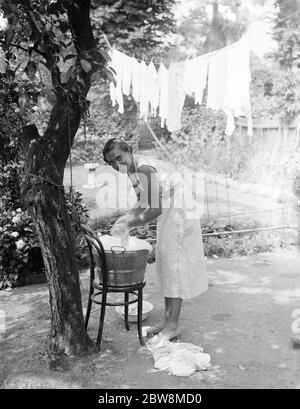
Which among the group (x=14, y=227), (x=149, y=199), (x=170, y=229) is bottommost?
(x=14, y=227)

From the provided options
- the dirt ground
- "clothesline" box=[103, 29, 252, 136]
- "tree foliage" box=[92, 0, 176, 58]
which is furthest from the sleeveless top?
"tree foliage" box=[92, 0, 176, 58]

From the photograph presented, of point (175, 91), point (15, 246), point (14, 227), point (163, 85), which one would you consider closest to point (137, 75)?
point (163, 85)

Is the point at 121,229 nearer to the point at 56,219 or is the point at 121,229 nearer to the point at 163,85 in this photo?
the point at 56,219

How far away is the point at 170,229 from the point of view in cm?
344

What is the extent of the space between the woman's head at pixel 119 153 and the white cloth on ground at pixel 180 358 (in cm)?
127

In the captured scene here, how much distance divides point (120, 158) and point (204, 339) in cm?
151

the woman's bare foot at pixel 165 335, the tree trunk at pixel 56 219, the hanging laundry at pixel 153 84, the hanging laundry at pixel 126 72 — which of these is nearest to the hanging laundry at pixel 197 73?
the hanging laundry at pixel 153 84

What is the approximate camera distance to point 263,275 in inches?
203

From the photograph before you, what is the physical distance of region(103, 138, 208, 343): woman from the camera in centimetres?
331

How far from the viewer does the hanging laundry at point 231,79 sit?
507 centimetres

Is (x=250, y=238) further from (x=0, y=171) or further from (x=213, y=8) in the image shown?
(x=213, y=8)

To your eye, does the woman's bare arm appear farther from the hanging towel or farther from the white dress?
the hanging towel

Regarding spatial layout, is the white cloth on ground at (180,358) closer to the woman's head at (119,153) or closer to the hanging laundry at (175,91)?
the woman's head at (119,153)
